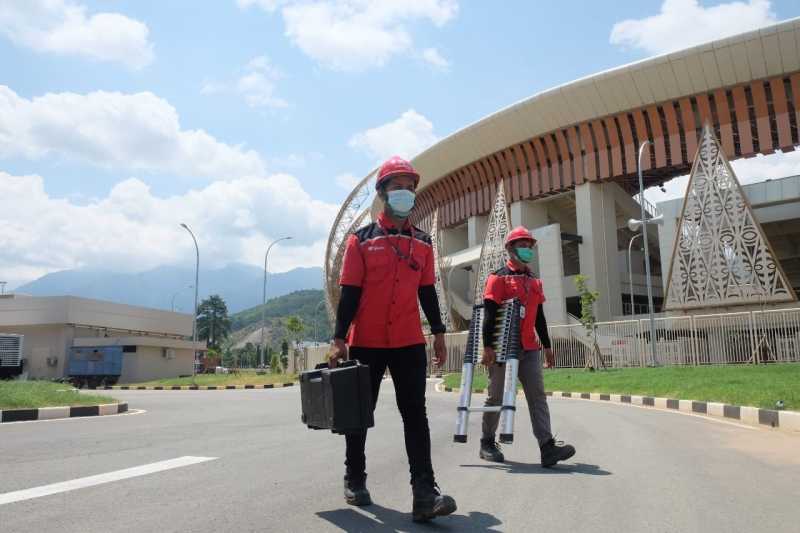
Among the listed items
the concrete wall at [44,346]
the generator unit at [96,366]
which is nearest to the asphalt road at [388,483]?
the generator unit at [96,366]

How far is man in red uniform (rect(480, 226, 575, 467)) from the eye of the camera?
17.2ft

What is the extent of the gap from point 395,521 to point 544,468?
6.65ft

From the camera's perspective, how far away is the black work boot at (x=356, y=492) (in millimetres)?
3475

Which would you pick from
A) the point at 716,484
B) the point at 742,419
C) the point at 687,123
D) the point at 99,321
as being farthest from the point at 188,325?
the point at 716,484

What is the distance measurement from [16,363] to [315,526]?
102 ft

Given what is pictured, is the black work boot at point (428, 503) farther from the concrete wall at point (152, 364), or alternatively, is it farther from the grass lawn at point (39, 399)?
the concrete wall at point (152, 364)

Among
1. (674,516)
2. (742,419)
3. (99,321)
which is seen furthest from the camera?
(99,321)

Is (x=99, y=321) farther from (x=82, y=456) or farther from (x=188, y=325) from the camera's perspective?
(x=82, y=456)

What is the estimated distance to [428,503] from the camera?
122 inches

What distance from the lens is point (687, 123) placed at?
33.3 meters

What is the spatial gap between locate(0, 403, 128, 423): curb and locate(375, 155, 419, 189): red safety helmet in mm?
8396

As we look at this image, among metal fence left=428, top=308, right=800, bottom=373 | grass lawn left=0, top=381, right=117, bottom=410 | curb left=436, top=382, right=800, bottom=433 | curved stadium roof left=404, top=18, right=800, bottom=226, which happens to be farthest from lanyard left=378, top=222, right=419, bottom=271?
curved stadium roof left=404, top=18, right=800, bottom=226

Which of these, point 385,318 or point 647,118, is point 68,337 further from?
point 385,318

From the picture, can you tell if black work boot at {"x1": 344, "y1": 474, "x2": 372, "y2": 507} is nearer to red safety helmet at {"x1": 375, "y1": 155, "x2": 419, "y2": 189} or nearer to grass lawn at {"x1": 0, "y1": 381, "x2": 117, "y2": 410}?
red safety helmet at {"x1": 375, "y1": 155, "x2": 419, "y2": 189}
